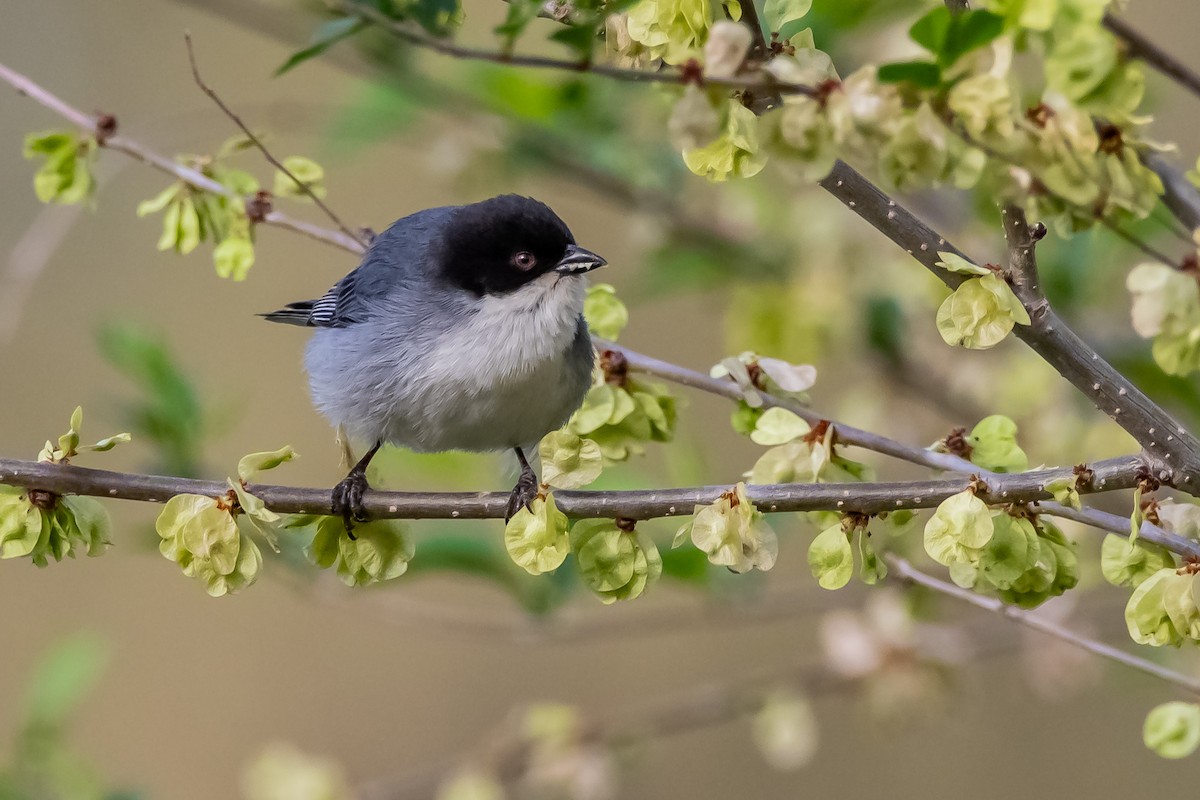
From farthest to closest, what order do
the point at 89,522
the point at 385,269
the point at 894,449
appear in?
the point at 385,269 → the point at 894,449 → the point at 89,522

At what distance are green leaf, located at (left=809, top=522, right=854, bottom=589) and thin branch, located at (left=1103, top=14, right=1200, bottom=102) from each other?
0.67 meters

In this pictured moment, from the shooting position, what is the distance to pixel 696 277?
3105 millimetres

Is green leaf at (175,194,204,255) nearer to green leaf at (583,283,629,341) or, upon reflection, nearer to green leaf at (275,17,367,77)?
green leaf at (583,283,629,341)

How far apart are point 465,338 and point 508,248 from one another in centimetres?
25

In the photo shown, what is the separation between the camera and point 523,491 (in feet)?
6.55

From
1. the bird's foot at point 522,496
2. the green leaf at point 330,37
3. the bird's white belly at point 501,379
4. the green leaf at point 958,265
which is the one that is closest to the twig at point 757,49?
the green leaf at point 958,265

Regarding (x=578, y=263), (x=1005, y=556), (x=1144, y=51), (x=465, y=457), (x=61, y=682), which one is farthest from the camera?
(x=465, y=457)

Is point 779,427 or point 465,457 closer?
point 779,427

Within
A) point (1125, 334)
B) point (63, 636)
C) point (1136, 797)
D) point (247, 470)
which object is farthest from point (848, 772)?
point (247, 470)

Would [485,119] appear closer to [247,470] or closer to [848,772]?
[247,470]

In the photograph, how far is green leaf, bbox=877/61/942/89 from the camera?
44.8 inches

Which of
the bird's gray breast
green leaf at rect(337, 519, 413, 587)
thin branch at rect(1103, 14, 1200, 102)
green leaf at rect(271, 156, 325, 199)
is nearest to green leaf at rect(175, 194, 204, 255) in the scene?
green leaf at rect(271, 156, 325, 199)

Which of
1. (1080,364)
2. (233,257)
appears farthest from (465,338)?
(1080,364)

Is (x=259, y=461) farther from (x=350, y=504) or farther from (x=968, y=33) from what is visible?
(x=968, y=33)
